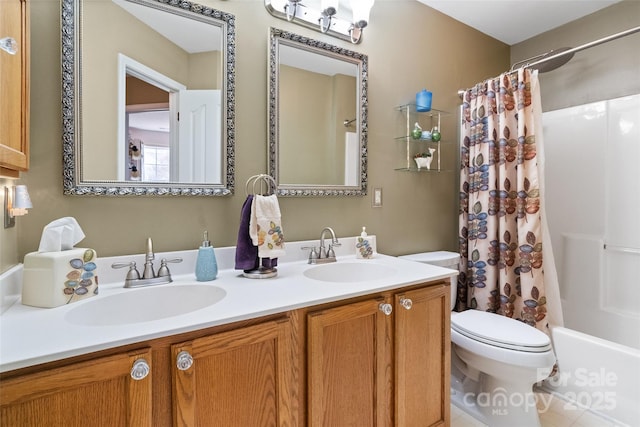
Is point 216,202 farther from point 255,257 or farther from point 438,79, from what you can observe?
point 438,79

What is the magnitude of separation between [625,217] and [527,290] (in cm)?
87

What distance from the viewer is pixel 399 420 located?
1.20 m

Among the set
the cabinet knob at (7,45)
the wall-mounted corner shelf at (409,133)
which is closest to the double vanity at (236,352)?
the cabinet knob at (7,45)

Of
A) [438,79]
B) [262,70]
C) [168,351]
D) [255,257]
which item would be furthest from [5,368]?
[438,79]

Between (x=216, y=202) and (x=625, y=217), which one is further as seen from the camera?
(x=625, y=217)

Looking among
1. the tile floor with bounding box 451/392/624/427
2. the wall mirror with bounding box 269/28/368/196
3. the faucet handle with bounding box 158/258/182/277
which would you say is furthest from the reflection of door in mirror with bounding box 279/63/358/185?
the tile floor with bounding box 451/392/624/427

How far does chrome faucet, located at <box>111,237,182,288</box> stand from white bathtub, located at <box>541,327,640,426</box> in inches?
81.6

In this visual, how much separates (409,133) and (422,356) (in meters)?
1.33

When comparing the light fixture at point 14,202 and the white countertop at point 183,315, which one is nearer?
the white countertop at point 183,315

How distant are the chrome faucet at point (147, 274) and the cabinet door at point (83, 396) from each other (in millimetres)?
470

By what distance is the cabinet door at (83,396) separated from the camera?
2.08 ft

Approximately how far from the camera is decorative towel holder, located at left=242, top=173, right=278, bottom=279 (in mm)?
1264

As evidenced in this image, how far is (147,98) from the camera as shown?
1250 mm

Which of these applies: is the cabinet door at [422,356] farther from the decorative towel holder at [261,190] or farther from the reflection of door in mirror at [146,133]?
the reflection of door in mirror at [146,133]
